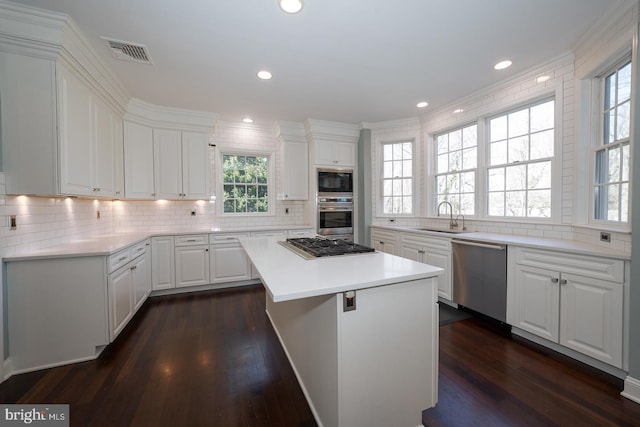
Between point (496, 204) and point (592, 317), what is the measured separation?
1622mm

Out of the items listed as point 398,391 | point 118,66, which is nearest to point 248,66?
point 118,66

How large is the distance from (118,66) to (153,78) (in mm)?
317

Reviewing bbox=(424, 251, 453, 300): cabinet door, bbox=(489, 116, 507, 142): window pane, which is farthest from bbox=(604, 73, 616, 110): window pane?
bbox=(424, 251, 453, 300): cabinet door

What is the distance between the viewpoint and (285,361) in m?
2.06

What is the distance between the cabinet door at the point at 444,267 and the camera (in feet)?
9.94

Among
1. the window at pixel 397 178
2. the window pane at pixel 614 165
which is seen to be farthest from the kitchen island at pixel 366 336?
the window at pixel 397 178

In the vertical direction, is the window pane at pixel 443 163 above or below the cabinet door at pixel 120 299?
above

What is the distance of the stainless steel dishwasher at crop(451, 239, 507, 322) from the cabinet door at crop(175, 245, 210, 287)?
3.40 meters

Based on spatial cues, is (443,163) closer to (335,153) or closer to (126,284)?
(335,153)

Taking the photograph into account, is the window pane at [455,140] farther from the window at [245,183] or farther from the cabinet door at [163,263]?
the cabinet door at [163,263]

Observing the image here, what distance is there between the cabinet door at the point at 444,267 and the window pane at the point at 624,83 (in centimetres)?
195

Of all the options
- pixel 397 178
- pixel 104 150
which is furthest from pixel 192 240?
pixel 397 178

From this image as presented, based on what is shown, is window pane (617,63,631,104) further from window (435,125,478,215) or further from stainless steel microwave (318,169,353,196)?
stainless steel microwave (318,169,353,196)

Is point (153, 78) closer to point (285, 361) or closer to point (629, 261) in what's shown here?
point (285, 361)
